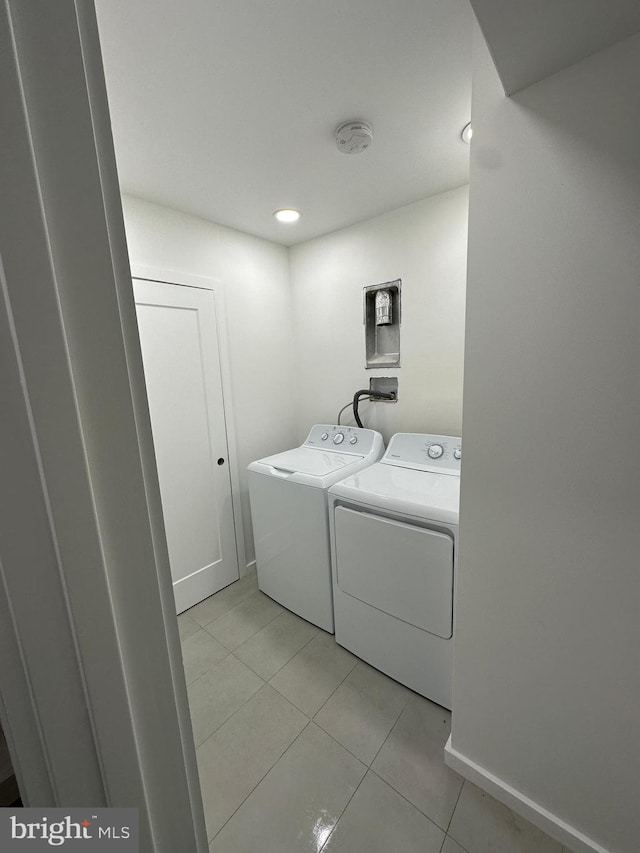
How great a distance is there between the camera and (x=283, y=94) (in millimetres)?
1196

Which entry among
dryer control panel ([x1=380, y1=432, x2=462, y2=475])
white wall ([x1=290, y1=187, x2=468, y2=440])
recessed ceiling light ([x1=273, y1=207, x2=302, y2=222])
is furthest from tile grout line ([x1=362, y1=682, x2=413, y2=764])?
recessed ceiling light ([x1=273, y1=207, x2=302, y2=222])

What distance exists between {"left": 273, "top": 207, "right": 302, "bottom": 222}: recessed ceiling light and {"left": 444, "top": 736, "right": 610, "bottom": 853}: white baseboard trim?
8.72ft

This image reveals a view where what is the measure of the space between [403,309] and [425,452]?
90cm

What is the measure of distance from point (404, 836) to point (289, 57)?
250 centimetres

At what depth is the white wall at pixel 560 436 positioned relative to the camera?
0.81m

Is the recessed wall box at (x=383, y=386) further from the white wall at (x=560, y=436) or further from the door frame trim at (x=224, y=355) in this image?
the white wall at (x=560, y=436)

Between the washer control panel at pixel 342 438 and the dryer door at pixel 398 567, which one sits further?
the washer control panel at pixel 342 438

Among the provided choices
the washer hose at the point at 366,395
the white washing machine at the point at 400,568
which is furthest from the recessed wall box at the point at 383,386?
the white washing machine at the point at 400,568

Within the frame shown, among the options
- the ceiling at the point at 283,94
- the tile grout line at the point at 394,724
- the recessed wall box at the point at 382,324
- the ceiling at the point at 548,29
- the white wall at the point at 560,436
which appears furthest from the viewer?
the recessed wall box at the point at 382,324

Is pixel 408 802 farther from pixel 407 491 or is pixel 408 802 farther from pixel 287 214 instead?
pixel 287 214

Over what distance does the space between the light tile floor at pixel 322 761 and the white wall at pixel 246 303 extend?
0.94 metres

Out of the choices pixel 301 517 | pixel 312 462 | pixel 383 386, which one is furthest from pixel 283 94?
pixel 301 517

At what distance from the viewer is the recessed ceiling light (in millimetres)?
2025

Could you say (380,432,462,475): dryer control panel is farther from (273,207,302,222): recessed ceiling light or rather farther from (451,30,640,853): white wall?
(273,207,302,222): recessed ceiling light
